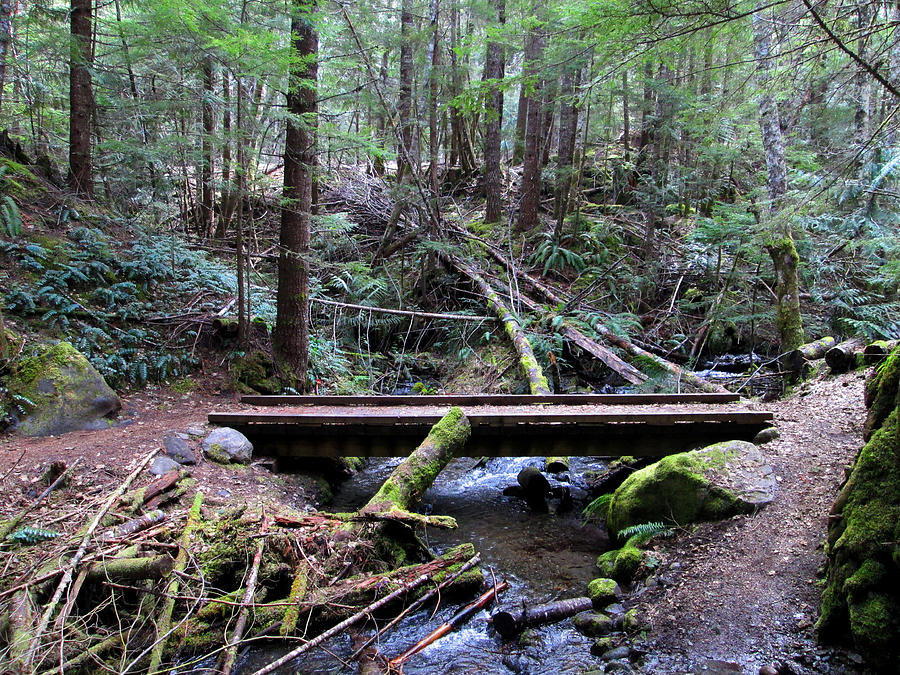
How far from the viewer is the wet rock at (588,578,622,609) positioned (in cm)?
474

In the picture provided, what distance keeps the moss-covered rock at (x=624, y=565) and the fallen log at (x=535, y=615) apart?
573mm

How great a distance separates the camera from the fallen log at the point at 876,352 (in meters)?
6.98

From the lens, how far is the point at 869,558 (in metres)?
3.55

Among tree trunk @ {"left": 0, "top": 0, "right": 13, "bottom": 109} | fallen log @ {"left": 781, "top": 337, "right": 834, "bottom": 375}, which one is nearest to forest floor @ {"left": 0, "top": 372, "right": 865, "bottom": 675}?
fallen log @ {"left": 781, "top": 337, "right": 834, "bottom": 375}

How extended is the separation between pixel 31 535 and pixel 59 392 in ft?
10.6

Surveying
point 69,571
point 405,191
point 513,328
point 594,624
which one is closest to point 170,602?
point 69,571

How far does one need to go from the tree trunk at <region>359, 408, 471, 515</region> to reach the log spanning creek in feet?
1.14

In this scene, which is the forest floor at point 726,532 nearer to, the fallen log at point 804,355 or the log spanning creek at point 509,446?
the log spanning creek at point 509,446

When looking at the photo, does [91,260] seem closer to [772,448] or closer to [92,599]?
[92,599]

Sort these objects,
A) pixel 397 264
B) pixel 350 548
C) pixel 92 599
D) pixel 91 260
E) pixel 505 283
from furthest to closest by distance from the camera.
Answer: pixel 397 264 < pixel 505 283 < pixel 91 260 < pixel 350 548 < pixel 92 599

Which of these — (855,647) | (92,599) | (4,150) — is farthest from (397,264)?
(855,647)

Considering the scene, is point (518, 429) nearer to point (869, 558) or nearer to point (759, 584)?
point (759, 584)

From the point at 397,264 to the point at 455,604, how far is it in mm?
11349

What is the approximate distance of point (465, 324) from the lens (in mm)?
12617
